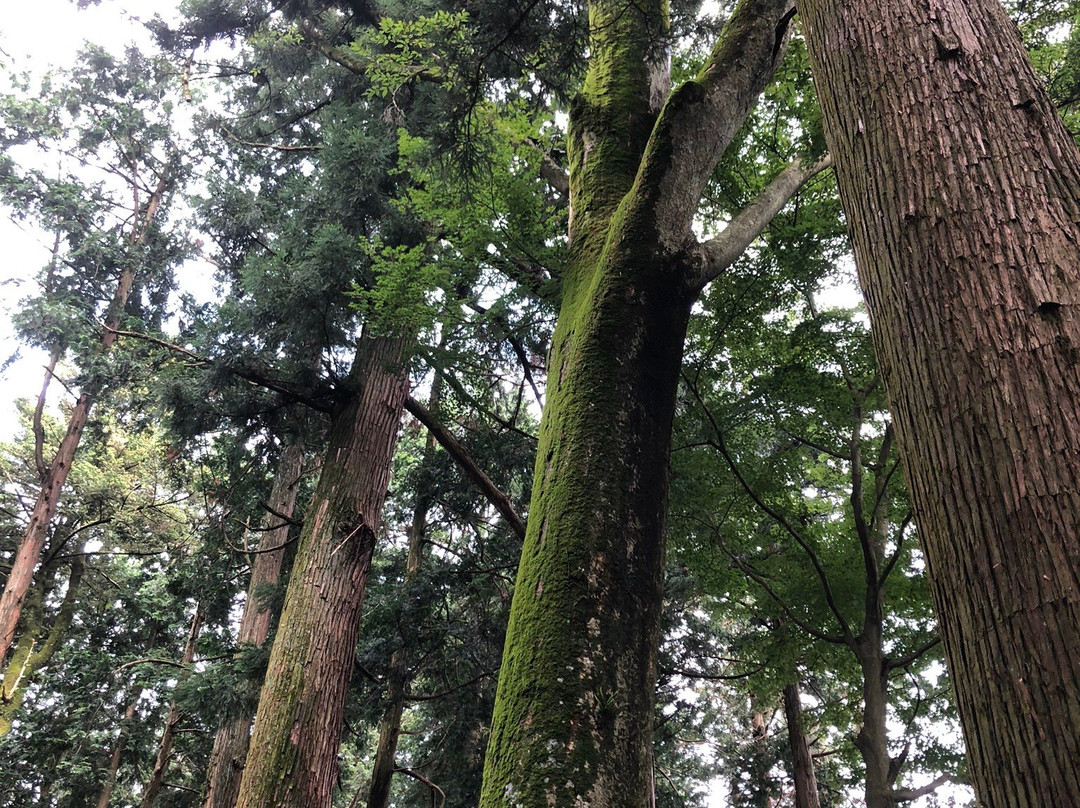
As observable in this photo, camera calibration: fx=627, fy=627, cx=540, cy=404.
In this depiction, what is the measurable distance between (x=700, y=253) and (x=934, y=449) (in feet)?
6.02

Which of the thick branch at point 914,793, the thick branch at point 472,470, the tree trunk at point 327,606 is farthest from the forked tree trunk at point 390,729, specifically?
the thick branch at point 914,793

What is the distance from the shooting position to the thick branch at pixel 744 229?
2.81 meters

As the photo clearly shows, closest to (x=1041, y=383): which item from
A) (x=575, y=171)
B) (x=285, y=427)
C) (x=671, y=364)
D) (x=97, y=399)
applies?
(x=671, y=364)

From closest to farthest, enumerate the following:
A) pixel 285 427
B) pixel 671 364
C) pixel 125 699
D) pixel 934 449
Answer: pixel 934 449
pixel 671 364
pixel 285 427
pixel 125 699

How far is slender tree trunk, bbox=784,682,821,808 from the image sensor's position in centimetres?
863

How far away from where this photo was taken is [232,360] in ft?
18.2

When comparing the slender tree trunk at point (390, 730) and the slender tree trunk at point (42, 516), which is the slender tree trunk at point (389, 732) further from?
the slender tree trunk at point (42, 516)

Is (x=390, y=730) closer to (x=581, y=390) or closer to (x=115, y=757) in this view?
(x=581, y=390)

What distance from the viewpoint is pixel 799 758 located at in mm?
8828

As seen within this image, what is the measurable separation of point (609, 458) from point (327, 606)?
3.23 m

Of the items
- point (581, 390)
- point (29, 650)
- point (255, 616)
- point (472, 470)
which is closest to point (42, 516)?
point (29, 650)

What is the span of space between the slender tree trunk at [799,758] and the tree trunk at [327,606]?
21.1 feet

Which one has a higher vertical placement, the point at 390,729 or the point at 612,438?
the point at 612,438

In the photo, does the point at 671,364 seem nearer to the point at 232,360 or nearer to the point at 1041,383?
the point at 1041,383
